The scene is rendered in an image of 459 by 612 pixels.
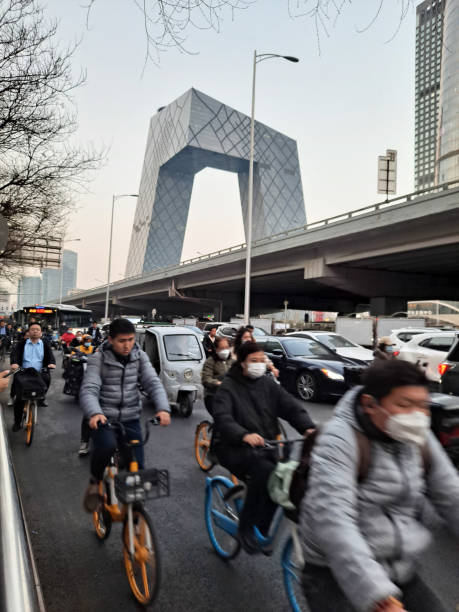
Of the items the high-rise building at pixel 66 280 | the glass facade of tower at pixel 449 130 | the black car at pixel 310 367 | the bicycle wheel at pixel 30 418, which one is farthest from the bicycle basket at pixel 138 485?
the high-rise building at pixel 66 280

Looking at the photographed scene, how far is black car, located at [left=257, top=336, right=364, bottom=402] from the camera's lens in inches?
422

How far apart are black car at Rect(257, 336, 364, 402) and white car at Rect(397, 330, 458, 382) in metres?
2.42

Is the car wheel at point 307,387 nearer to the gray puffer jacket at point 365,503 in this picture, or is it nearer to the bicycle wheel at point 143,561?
the bicycle wheel at point 143,561

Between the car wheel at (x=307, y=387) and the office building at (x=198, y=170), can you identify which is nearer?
the car wheel at (x=307, y=387)

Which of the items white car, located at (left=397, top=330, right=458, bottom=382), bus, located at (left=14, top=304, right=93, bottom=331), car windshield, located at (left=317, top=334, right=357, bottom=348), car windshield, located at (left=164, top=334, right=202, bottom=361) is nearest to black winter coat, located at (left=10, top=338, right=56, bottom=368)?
car windshield, located at (left=164, top=334, right=202, bottom=361)

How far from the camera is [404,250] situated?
2347cm

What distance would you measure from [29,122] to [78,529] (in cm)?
1012

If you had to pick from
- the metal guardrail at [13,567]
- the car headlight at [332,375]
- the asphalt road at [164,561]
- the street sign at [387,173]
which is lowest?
the asphalt road at [164,561]

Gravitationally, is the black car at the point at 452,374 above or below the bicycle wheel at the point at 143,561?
above

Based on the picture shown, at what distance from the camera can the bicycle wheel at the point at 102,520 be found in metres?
3.59

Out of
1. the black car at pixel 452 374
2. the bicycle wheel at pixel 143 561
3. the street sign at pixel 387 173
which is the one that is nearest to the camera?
the bicycle wheel at pixel 143 561

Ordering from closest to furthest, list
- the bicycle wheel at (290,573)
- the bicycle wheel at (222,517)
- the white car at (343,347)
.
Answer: the bicycle wheel at (290,573) < the bicycle wheel at (222,517) < the white car at (343,347)

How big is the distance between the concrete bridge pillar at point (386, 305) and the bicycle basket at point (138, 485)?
1225 inches

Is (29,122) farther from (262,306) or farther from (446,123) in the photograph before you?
(446,123)
